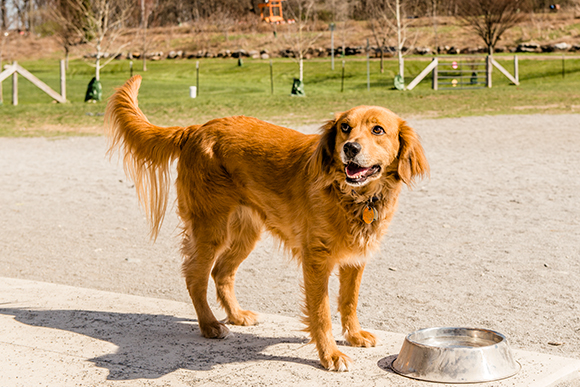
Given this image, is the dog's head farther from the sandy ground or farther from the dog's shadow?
the dog's shadow

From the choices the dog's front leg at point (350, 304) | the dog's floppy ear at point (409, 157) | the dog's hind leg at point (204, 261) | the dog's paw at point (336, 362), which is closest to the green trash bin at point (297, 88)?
the dog's hind leg at point (204, 261)

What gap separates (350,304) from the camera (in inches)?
166

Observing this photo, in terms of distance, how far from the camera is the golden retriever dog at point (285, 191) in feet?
12.3

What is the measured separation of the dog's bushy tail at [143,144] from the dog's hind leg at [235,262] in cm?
53

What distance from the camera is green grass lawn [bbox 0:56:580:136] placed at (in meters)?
19.1

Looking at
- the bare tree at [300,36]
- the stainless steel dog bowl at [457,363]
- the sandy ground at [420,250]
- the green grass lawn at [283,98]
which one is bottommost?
the sandy ground at [420,250]

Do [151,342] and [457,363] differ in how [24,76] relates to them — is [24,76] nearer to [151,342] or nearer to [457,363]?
[151,342]

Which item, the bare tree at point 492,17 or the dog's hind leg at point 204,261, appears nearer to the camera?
the dog's hind leg at point 204,261

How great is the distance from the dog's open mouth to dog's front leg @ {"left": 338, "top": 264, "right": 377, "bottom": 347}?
778mm

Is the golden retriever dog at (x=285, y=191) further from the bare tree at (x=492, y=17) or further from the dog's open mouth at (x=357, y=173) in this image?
the bare tree at (x=492, y=17)

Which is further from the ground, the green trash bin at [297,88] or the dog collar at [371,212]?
the green trash bin at [297,88]

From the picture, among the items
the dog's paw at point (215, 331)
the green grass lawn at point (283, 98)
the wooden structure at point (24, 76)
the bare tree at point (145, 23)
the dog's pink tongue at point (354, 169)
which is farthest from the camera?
the bare tree at point (145, 23)

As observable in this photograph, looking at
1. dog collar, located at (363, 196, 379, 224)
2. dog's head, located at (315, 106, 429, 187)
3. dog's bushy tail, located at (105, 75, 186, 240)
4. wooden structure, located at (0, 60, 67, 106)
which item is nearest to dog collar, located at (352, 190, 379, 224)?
dog collar, located at (363, 196, 379, 224)

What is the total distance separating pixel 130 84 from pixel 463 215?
4.29m
